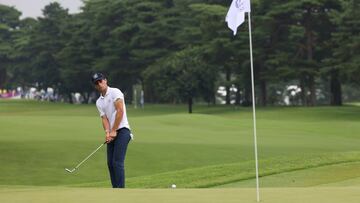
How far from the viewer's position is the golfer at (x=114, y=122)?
11.0 m

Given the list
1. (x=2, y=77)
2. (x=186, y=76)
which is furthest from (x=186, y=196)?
(x=2, y=77)

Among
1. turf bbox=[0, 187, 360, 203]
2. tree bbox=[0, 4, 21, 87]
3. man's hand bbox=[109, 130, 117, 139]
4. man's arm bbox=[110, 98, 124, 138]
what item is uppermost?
tree bbox=[0, 4, 21, 87]

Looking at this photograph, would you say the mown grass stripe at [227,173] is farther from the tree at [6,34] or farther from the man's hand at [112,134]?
the tree at [6,34]

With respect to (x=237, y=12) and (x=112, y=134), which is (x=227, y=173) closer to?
(x=112, y=134)

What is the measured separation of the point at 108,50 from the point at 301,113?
35.8 meters

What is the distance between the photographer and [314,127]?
3634 centimetres

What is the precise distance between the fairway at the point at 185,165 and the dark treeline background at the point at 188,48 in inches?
927

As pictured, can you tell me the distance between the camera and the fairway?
30.7 ft

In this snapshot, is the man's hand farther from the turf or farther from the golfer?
the turf

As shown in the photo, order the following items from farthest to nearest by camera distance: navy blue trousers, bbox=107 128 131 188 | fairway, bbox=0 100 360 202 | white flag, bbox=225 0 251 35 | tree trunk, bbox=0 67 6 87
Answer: tree trunk, bbox=0 67 6 87 → navy blue trousers, bbox=107 128 131 188 → white flag, bbox=225 0 251 35 → fairway, bbox=0 100 360 202

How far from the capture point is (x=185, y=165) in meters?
19.8

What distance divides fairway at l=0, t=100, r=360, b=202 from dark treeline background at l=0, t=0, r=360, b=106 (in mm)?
23555

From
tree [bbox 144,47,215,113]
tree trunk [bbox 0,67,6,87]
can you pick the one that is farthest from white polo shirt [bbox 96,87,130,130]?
tree trunk [bbox 0,67,6,87]

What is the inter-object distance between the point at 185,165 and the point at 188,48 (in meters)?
45.9
